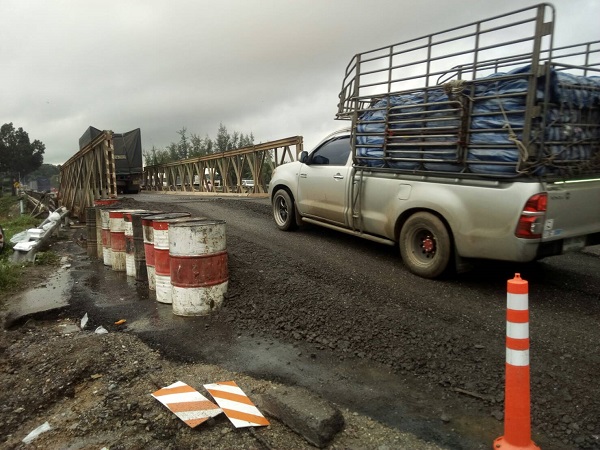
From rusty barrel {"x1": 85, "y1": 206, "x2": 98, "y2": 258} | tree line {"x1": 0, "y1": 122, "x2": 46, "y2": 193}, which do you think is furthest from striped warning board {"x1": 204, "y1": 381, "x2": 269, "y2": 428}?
tree line {"x1": 0, "y1": 122, "x2": 46, "y2": 193}

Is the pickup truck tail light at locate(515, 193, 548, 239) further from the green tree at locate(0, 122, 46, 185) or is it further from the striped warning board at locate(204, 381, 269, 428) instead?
the green tree at locate(0, 122, 46, 185)

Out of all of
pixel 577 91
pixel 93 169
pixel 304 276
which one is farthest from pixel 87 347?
pixel 93 169

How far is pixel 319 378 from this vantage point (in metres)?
3.38

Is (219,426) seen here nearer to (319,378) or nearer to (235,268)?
(319,378)

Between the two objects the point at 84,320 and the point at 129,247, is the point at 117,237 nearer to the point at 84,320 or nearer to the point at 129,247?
the point at 129,247

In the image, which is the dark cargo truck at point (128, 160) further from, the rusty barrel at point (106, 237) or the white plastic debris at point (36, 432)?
the white plastic debris at point (36, 432)

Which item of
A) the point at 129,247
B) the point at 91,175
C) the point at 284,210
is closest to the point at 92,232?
the point at 129,247

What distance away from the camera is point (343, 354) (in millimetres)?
3725

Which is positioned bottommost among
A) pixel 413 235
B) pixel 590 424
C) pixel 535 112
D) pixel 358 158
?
pixel 590 424

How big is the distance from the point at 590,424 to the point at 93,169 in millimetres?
15515

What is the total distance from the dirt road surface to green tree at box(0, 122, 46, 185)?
87704 millimetres

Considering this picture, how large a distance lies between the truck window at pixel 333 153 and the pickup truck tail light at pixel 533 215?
2.81 meters

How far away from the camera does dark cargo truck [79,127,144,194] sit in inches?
931

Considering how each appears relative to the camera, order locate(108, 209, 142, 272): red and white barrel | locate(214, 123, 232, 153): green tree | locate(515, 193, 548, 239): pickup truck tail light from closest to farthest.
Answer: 1. locate(515, 193, 548, 239): pickup truck tail light
2. locate(108, 209, 142, 272): red and white barrel
3. locate(214, 123, 232, 153): green tree
